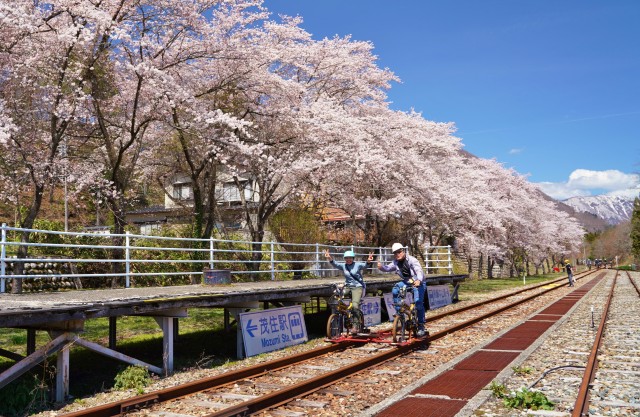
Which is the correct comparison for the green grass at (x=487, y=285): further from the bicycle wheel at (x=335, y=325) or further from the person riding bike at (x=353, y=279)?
the person riding bike at (x=353, y=279)

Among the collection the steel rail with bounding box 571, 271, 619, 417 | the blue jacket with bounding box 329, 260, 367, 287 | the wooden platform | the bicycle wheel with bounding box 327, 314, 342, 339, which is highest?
the blue jacket with bounding box 329, 260, 367, 287

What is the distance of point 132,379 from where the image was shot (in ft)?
31.4

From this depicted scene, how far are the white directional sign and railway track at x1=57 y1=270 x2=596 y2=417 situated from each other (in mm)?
1413

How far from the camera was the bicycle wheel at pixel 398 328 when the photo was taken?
40.5 ft

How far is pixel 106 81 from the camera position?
1964cm

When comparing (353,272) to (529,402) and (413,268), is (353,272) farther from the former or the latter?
(529,402)

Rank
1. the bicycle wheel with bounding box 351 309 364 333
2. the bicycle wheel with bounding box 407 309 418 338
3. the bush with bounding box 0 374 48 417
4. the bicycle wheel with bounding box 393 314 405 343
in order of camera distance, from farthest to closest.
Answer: the bicycle wheel with bounding box 351 309 364 333
the bicycle wheel with bounding box 407 309 418 338
the bicycle wheel with bounding box 393 314 405 343
the bush with bounding box 0 374 48 417

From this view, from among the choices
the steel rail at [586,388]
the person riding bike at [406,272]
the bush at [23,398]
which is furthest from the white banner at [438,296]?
the bush at [23,398]

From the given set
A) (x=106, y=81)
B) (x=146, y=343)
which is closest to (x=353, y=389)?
(x=146, y=343)

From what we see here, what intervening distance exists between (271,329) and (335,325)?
1.47 metres

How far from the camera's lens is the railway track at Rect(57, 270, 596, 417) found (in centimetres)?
743

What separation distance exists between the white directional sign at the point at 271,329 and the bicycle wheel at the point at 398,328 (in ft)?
8.79

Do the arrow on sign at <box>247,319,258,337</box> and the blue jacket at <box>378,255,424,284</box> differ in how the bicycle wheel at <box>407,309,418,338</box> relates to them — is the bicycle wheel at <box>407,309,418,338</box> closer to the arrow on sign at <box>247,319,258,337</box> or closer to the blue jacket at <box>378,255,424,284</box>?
the blue jacket at <box>378,255,424,284</box>

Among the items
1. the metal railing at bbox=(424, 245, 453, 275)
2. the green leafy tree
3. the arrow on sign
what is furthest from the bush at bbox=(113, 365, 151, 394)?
Answer: the metal railing at bbox=(424, 245, 453, 275)
